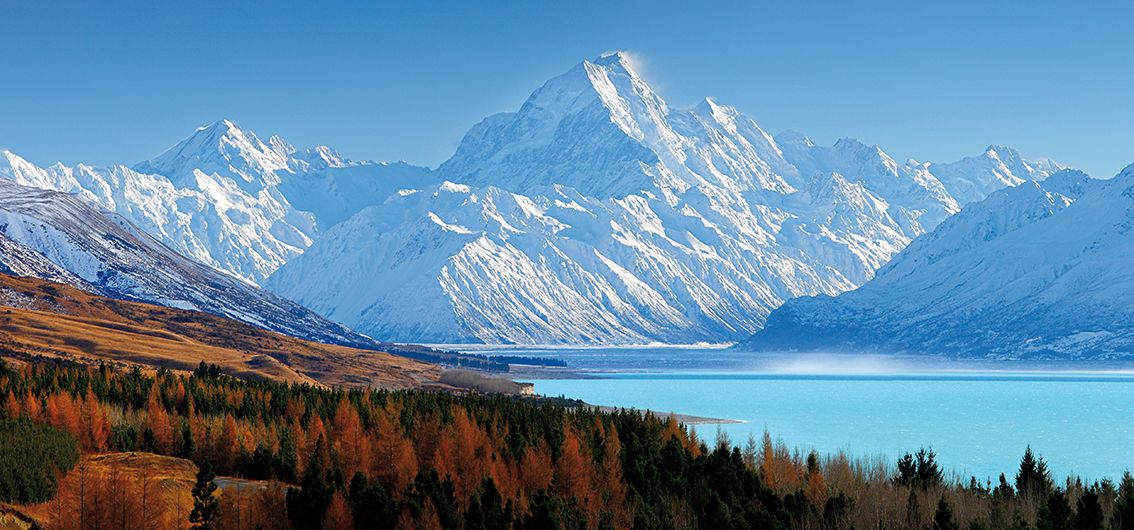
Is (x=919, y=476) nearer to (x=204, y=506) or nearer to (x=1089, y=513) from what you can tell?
(x=1089, y=513)

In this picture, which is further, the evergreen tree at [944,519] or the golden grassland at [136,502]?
the evergreen tree at [944,519]

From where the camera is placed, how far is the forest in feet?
174

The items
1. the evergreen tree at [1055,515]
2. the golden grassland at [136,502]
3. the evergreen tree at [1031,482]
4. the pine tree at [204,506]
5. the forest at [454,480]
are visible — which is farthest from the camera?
the evergreen tree at [1031,482]

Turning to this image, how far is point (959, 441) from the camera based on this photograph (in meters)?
133

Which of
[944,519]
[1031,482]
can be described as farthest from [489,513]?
[1031,482]

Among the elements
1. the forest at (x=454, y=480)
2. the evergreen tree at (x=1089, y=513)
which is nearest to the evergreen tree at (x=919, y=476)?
the forest at (x=454, y=480)

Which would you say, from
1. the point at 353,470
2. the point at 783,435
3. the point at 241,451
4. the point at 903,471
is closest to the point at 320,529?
the point at 353,470

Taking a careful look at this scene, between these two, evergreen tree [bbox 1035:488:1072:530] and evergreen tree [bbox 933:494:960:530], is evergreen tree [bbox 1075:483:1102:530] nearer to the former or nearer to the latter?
evergreen tree [bbox 1035:488:1072:530]

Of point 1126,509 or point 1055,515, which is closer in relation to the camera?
point 1055,515

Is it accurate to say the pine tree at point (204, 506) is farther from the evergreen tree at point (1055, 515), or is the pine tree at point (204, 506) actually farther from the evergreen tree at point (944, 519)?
the evergreen tree at point (1055, 515)

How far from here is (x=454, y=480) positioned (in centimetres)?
6247

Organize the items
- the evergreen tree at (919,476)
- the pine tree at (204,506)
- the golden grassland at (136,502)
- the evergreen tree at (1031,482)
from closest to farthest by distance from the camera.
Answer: the golden grassland at (136,502) < the pine tree at (204,506) < the evergreen tree at (1031,482) < the evergreen tree at (919,476)

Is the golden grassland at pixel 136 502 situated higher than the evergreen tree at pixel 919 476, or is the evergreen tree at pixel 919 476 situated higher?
the evergreen tree at pixel 919 476

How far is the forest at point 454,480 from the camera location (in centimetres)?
5306
